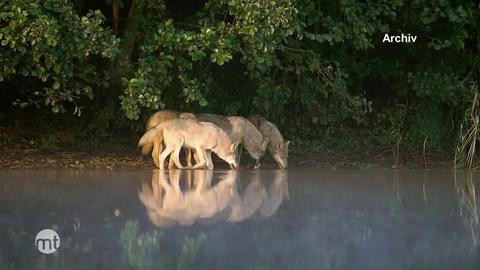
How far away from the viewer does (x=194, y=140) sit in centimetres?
1521

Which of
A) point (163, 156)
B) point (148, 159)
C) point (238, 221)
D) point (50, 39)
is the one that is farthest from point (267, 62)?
point (238, 221)

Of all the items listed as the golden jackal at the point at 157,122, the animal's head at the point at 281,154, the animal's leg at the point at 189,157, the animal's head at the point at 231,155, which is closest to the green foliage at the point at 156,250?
the golden jackal at the point at 157,122

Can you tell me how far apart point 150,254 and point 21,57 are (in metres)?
7.53

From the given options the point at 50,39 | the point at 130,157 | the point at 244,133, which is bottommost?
the point at 130,157

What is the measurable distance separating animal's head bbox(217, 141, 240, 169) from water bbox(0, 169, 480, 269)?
171 cm

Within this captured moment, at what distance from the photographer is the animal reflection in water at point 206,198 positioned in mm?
9307

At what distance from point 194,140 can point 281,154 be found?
1.84 meters

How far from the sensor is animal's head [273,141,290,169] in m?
16.0

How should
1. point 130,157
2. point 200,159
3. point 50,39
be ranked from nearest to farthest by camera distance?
point 50,39 → point 200,159 → point 130,157

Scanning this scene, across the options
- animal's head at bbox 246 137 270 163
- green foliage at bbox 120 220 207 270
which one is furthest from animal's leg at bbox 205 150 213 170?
green foliage at bbox 120 220 207 270

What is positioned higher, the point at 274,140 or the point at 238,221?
the point at 274,140

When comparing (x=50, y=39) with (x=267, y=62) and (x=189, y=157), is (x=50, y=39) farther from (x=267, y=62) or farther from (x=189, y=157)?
(x=189, y=157)

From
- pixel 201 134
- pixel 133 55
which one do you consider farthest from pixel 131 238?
pixel 133 55

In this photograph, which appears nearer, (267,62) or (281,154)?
(267,62)
